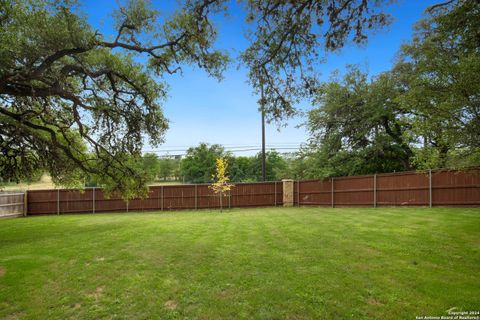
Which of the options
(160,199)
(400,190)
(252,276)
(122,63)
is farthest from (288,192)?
(252,276)

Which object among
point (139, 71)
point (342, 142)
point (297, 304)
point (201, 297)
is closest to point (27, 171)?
point (139, 71)

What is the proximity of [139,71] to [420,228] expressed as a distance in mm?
8833

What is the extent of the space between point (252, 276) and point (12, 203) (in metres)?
19.2

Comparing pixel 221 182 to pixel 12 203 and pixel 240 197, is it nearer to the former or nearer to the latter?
pixel 240 197

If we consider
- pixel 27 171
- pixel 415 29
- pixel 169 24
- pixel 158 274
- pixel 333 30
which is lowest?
pixel 158 274

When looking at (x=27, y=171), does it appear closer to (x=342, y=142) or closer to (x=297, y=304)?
(x=297, y=304)

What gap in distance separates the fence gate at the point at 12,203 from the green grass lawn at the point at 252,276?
40.8 feet

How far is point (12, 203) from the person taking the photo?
17.4m

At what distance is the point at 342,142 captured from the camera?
19203 millimetres

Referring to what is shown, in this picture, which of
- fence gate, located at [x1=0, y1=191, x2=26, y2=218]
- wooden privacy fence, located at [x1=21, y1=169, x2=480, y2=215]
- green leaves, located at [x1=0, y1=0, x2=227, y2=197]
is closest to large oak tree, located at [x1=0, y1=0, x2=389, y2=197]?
green leaves, located at [x1=0, y1=0, x2=227, y2=197]

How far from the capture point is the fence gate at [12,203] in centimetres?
1677

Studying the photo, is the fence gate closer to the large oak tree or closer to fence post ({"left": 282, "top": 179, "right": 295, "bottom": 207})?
the large oak tree

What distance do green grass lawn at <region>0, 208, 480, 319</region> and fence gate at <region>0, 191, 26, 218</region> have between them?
12429 millimetres

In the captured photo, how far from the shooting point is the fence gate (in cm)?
1677
